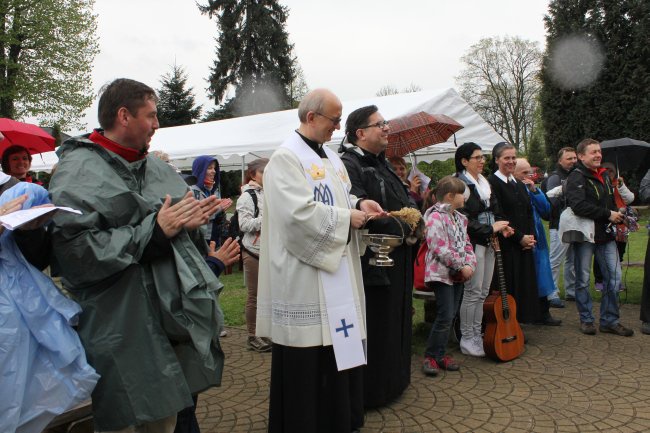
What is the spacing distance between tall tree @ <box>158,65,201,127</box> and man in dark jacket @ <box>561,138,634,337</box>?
32776 millimetres

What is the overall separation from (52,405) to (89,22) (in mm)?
26690

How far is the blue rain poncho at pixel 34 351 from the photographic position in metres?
1.81

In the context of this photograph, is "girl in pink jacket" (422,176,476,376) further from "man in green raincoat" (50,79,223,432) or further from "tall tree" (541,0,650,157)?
"tall tree" (541,0,650,157)

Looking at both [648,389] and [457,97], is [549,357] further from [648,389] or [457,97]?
[457,97]

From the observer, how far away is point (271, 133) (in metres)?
11.3

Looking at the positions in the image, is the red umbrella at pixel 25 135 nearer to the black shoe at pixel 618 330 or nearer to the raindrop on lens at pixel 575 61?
the black shoe at pixel 618 330

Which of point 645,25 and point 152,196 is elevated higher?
point 645,25

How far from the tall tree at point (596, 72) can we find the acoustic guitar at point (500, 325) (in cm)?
1613

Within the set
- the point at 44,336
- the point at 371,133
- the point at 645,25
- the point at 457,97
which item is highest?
the point at 645,25

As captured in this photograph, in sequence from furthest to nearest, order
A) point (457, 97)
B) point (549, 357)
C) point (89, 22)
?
point (89, 22) < point (457, 97) < point (549, 357)

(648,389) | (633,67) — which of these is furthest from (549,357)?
(633,67)

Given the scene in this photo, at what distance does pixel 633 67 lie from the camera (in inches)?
725

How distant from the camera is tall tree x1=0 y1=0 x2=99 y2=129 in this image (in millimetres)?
22812

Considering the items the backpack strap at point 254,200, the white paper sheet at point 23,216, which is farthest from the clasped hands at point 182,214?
the backpack strap at point 254,200
